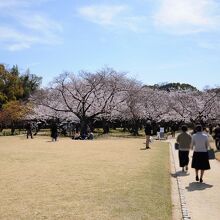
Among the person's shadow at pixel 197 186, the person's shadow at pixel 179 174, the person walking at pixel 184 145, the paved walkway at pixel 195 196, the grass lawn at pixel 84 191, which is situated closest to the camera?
the grass lawn at pixel 84 191

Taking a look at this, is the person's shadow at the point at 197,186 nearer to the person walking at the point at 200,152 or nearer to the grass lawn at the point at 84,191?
the person walking at the point at 200,152

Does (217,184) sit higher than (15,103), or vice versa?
(15,103)

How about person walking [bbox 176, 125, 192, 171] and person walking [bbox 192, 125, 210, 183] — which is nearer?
person walking [bbox 192, 125, 210, 183]

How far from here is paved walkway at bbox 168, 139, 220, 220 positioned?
27.5ft

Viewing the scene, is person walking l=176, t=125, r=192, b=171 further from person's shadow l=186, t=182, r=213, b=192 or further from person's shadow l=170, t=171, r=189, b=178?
person's shadow l=186, t=182, r=213, b=192

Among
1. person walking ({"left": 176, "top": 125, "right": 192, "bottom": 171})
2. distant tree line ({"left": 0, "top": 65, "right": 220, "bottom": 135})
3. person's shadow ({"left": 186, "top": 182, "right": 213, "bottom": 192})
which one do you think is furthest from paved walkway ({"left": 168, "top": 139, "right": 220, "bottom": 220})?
distant tree line ({"left": 0, "top": 65, "right": 220, "bottom": 135})

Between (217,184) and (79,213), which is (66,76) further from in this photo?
(79,213)

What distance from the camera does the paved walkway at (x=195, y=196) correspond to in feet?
27.5

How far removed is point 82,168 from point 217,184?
4.90 m

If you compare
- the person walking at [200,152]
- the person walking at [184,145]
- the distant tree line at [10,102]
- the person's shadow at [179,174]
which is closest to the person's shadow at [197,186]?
the person walking at [200,152]

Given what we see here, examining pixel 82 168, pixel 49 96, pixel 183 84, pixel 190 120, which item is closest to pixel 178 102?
pixel 190 120

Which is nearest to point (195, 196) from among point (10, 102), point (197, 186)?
point (197, 186)

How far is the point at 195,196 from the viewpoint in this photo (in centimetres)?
1035

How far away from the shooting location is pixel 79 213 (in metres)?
8.04
